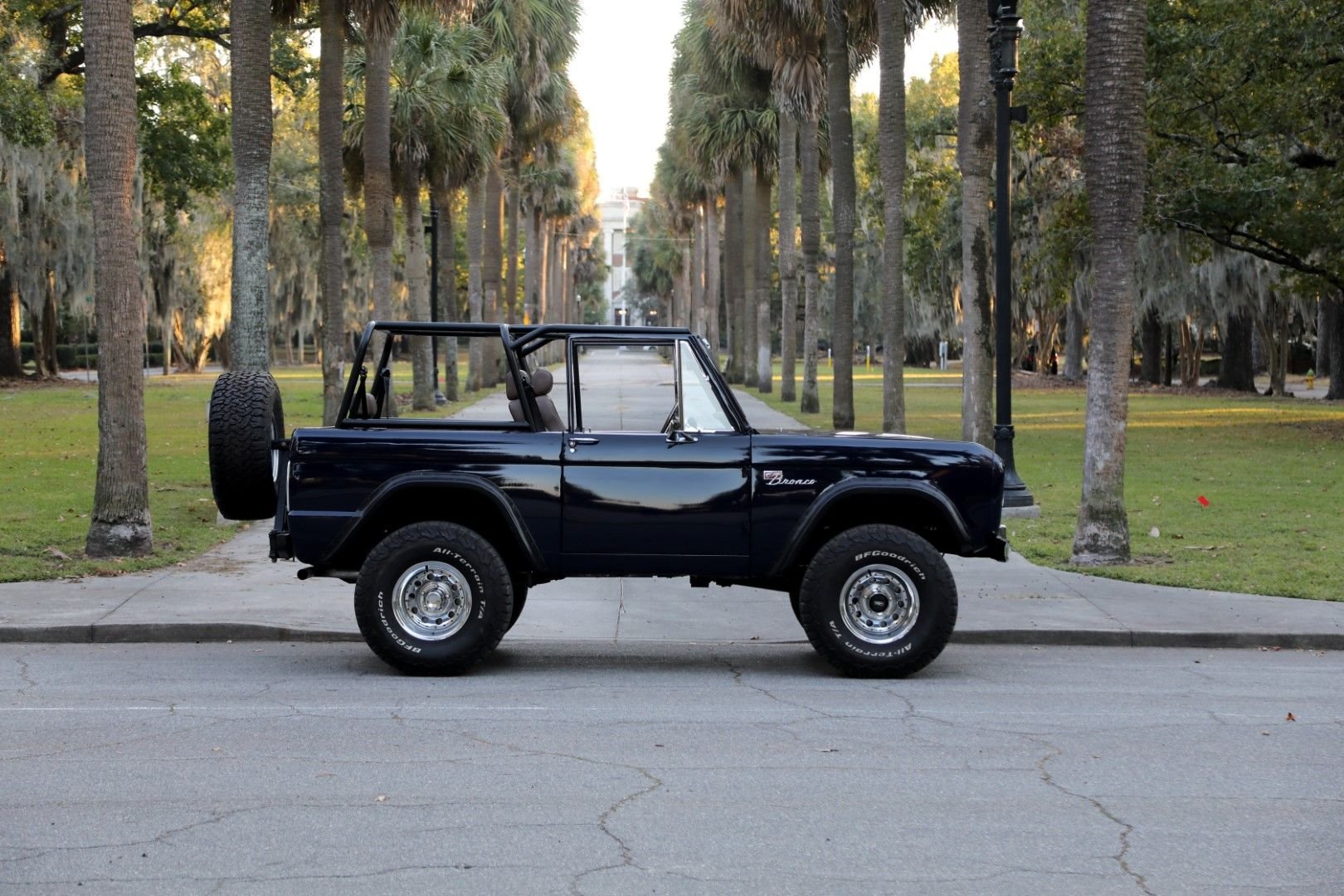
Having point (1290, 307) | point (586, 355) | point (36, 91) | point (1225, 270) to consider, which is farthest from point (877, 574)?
point (1290, 307)

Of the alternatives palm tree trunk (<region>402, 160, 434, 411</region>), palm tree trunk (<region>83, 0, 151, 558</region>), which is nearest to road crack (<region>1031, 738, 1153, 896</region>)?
palm tree trunk (<region>83, 0, 151, 558</region>)

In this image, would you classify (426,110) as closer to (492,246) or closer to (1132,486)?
(492,246)

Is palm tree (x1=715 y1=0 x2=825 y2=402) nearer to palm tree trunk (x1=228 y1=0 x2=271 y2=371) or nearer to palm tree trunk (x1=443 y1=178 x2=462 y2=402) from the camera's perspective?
palm tree trunk (x1=443 y1=178 x2=462 y2=402)

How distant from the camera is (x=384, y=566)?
354 inches

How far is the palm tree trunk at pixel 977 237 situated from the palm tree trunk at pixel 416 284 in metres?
16.6

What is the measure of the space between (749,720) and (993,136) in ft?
47.7

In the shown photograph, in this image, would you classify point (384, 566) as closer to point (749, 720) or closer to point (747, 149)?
point (749, 720)

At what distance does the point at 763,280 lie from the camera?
46531 millimetres

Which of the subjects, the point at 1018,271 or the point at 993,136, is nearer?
the point at 993,136

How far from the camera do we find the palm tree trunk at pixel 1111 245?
1342cm

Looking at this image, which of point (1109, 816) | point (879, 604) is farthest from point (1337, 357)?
point (1109, 816)

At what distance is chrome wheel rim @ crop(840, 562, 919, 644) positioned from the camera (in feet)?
29.9

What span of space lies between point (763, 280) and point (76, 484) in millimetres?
29408

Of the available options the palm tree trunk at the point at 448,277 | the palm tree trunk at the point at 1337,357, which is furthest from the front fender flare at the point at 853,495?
the palm tree trunk at the point at 1337,357
